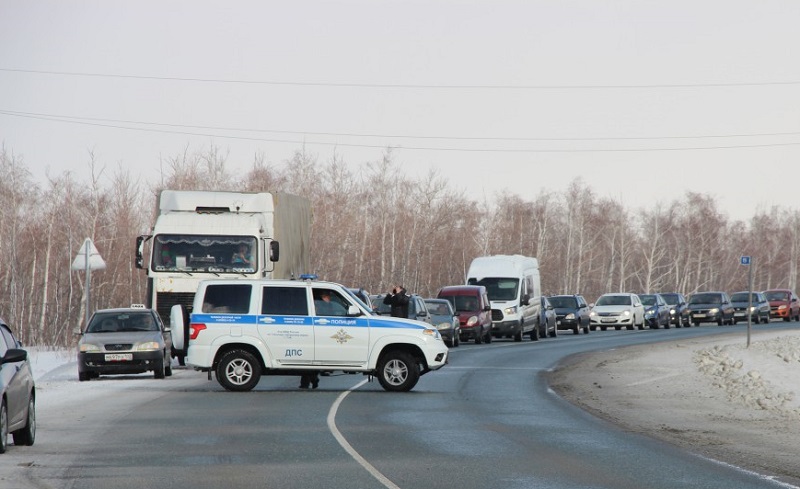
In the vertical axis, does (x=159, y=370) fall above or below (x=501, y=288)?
below

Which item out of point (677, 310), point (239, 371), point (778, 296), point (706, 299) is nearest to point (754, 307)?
point (706, 299)

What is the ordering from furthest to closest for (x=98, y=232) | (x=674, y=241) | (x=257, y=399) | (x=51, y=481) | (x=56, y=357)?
(x=674, y=241)
(x=98, y=232)
(x=56, y=357)
(x=257, y=399)
(x=51, y=481)

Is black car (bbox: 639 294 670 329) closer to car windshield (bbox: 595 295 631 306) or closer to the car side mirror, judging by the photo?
car windshield (bbox: 595 295 631 306)

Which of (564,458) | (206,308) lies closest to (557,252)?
(206,308)

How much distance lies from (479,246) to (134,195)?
3892 centimetres

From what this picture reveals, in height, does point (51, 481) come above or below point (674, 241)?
below

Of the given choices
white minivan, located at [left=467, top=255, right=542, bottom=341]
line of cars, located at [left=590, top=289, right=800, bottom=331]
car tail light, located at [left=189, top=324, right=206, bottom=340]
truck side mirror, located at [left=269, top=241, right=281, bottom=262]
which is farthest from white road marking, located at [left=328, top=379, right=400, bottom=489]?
line of cars, located at [left=590, top=289, right=800, bottom=331]

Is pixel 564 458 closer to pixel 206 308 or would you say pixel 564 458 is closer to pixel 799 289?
pixel 206 308

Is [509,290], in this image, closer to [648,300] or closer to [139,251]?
[139,251]

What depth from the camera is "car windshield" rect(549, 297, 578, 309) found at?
6053cm

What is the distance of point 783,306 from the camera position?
81.4m

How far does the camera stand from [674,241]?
143000 millimetres

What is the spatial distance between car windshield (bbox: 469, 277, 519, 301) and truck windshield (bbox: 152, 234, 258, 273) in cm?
2062

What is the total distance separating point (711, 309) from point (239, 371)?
169 ft
